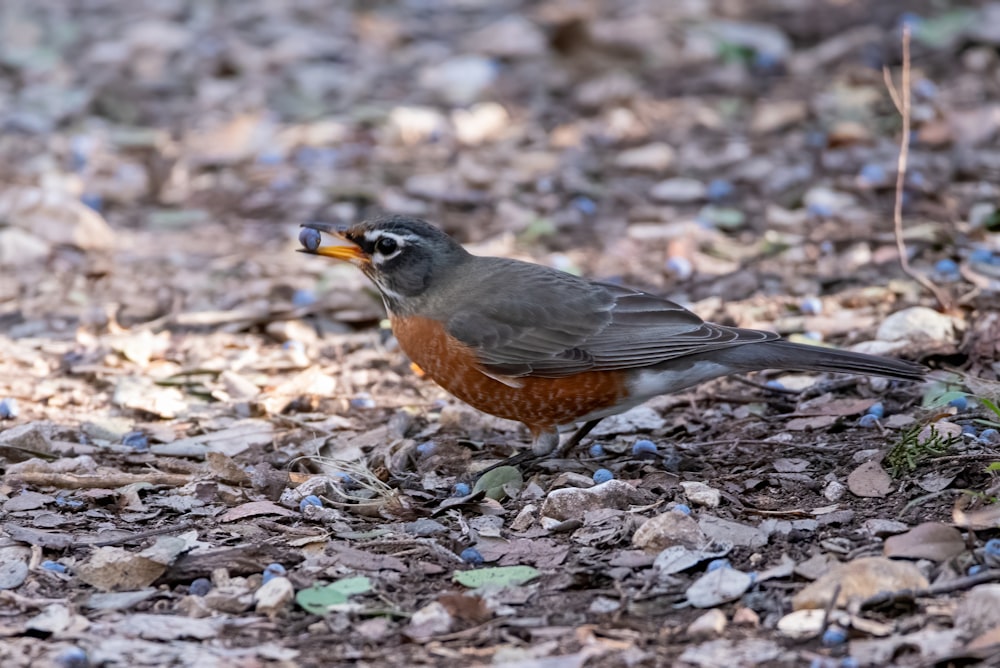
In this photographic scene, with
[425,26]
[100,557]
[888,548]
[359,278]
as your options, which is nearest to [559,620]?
[888,548]

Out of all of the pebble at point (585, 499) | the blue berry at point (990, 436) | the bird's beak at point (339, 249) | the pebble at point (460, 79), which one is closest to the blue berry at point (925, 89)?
the pebble at point (460, 79)

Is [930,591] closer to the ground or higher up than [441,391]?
higher up

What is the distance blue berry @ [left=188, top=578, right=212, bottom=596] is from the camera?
5.25 metres

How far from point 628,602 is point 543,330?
218cm

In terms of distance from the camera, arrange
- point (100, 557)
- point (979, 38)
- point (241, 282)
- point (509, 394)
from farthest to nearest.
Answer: point (979, 38)
point (241, 282)
point (509, 394)
point (100, 557)

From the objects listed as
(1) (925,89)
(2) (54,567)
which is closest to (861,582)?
(2) (54,567)

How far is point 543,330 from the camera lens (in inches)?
271

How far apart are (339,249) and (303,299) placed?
68.6 inches

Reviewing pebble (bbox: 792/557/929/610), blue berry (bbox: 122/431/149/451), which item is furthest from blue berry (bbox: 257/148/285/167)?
pebble (bbox: 792/557/929/610)

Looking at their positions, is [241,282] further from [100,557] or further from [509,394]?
[100,557]

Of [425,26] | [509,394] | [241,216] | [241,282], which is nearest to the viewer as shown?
[509,394]

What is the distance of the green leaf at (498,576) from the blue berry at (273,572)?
0.73 m

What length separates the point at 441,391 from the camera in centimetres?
791

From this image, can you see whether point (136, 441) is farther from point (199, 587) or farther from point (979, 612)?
point (979, 612)
